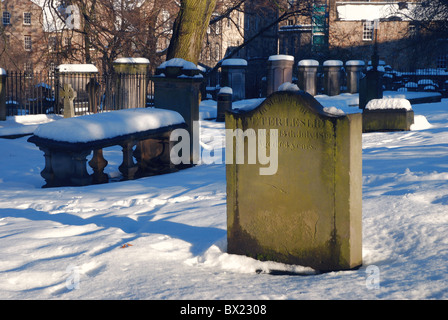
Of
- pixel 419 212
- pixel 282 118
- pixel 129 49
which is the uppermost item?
pixel 129 49

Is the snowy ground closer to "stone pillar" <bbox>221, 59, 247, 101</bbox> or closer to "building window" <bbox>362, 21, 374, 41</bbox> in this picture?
"stone pillar" <bbox>221, 59, 247, 101</bbox>

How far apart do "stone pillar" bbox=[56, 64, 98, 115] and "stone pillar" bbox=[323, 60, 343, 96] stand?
11347 millimetres

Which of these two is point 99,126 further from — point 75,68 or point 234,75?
point 234,75

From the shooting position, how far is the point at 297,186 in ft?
16.1

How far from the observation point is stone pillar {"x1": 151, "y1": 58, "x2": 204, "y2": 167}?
469 inches

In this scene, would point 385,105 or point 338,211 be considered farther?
point 385,105

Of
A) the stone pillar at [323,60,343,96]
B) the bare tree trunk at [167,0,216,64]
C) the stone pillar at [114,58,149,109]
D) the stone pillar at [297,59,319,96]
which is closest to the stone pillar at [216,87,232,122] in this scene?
the stone pillar at [114,58,149,109]

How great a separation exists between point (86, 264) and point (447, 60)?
50.9 meters

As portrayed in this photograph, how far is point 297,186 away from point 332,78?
2311cm

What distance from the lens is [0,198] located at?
855 centimetres

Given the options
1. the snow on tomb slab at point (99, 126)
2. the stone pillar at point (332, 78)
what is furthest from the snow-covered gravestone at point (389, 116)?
the stone pillar at point (332, 78)
